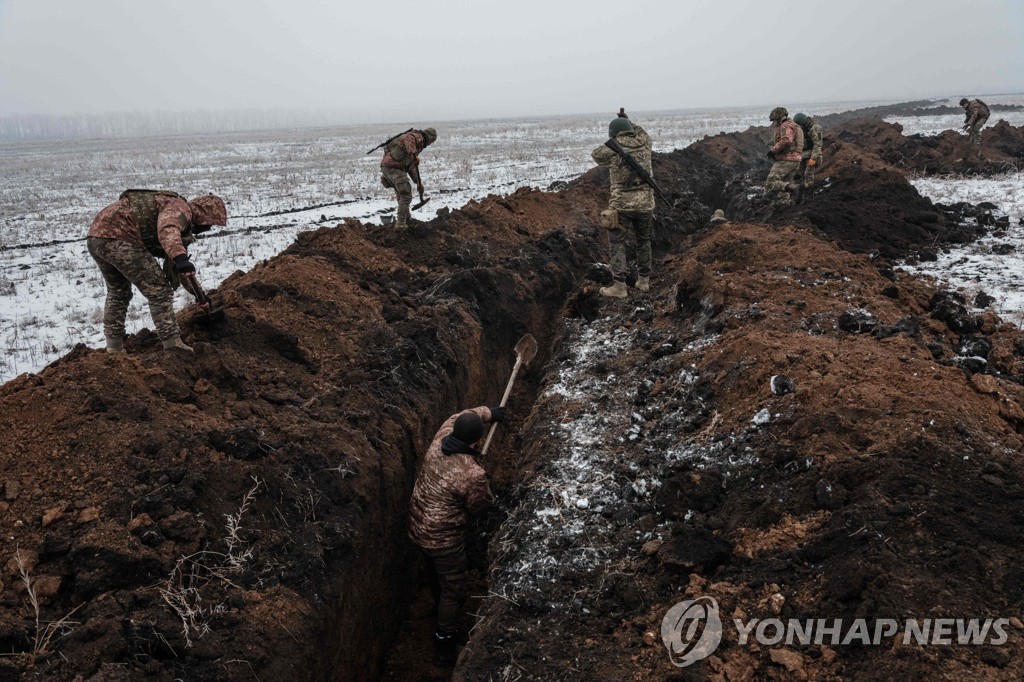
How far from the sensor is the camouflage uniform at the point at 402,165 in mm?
8695

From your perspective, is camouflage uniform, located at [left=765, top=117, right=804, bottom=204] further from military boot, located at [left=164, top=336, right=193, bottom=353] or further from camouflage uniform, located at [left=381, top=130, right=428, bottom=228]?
military boot, located at [left=164, top=336, right=193, bottom=353]

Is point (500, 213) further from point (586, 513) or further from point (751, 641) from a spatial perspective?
point (751, 641)

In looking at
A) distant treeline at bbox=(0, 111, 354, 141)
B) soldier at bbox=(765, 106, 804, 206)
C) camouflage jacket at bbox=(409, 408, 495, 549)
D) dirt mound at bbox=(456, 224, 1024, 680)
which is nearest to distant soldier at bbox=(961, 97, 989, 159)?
soldier at bbox=(765, 106, 804, 206)

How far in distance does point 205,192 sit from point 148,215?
54.2ft

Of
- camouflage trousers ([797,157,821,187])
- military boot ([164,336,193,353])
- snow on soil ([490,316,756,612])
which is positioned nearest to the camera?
snow on soil ([490,316,756,612])

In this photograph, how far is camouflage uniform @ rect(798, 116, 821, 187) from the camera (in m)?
11.2

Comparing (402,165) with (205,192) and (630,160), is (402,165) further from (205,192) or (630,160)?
(205,192)

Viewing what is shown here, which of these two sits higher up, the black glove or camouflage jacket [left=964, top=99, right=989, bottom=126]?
camouflage jacket [left=964, top=99, right=989, bottom=126]

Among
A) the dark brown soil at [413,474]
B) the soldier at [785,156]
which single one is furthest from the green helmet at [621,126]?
the soldier at [785,156]

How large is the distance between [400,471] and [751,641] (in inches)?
128

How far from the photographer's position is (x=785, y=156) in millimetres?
10703

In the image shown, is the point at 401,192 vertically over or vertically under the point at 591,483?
over

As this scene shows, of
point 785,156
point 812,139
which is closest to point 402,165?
point 785,156

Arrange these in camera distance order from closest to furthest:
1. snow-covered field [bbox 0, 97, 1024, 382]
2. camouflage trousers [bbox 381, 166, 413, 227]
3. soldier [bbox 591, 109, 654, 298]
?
1. soldier [bbox 591, 109, 654, 298]
2. snow-covered field [bbox 0, 97, 1024, 382]
3. camouflage trousers [bbox 381, 166, 413, 227]
